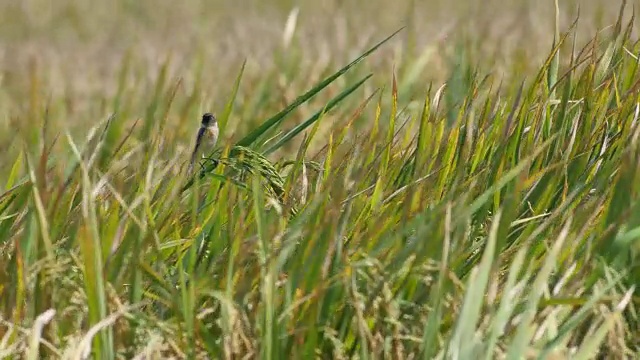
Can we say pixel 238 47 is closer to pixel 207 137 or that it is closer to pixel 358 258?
Result: pixel 207 137

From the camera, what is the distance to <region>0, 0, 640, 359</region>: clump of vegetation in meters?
1.48

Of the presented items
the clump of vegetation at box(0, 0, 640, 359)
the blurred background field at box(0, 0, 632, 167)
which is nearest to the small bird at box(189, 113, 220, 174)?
the clump of vegetation at box(0, 0, 640, 359)

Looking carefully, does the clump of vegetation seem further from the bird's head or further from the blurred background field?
the blurred background field

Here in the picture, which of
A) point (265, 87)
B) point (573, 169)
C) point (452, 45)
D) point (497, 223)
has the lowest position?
point (497, 223)

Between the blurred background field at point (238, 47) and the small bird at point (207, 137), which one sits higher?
the blurred background field at point (238, 47)

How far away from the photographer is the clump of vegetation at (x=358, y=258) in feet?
4.86

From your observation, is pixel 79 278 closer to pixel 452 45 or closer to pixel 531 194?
pixel 531 194

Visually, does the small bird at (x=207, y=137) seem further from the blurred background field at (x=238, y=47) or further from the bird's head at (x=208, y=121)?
the blurred background field at (x=238, y=47)

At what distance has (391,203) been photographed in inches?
70.4

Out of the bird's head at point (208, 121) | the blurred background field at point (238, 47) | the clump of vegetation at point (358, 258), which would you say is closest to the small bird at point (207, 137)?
the bird's head at point (208, 121)

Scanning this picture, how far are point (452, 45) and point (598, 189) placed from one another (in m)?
3.13

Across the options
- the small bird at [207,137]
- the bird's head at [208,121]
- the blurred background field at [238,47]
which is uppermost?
the blurred background field at [238,47]

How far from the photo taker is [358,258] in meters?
1.67

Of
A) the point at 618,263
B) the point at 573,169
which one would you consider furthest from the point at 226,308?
the point at 573,169
